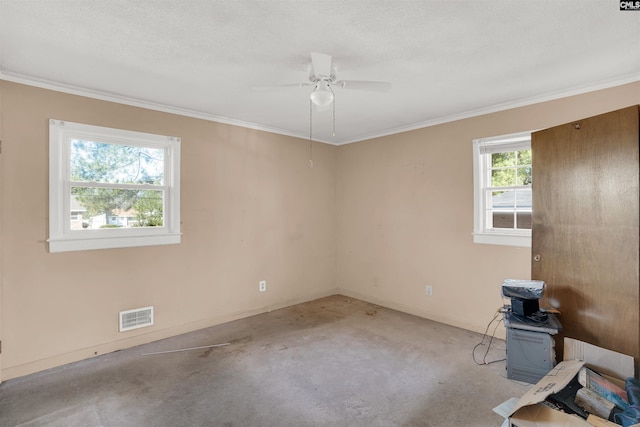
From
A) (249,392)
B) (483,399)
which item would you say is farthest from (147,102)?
(483,399)

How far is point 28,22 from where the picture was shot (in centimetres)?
180

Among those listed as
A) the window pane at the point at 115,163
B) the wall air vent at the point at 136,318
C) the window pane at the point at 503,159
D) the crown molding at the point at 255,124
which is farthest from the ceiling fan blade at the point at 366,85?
the wall air vent at the point at 136,318

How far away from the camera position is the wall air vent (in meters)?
3.04

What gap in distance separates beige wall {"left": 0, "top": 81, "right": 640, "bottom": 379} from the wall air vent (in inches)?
2.8

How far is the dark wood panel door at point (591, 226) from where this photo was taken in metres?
2.06

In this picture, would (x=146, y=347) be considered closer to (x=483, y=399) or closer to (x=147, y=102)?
(x=147, y=102)

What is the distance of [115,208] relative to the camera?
Result: 3.07 metres

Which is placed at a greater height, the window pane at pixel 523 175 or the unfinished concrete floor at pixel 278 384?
the window pane at pixel 523 175

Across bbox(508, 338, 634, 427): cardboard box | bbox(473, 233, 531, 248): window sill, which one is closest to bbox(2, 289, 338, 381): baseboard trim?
bbox(473, 233, 531, 248): window sill

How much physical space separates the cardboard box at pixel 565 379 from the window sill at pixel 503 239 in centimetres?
112

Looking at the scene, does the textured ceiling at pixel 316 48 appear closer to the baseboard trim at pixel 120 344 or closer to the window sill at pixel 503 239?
the window sill at pixel 503 239

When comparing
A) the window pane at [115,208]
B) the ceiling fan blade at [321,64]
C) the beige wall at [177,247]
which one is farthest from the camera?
the window pane at [115,208]

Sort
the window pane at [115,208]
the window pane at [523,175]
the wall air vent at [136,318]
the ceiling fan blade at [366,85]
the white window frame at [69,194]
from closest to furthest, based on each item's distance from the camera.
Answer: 1. the ceiling fan blade at [366,85]
2. the white window frame at [69,194]
3. the window pane at [115,208]
4. the wall air vent at [136,318]
5. the window pane at [523,175]

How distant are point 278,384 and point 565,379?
1.96 m
